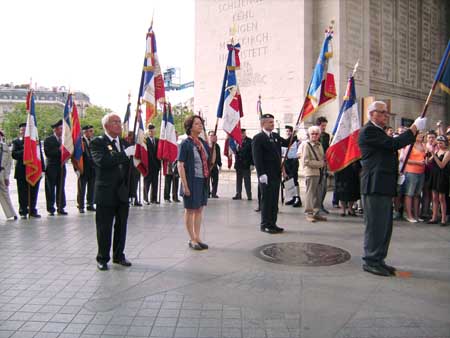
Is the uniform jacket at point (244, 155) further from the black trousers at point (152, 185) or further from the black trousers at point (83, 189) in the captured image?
the black trousers at point (83, 189)

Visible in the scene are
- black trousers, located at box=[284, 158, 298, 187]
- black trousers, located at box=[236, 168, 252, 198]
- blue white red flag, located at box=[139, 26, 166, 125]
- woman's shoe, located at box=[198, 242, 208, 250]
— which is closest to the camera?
woman's shoe, located at box=[198, 242, 208, 250]

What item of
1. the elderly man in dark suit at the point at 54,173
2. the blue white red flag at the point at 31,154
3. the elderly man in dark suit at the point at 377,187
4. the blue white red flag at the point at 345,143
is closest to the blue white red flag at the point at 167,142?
the elderly man in dark suit at the point at 54,173

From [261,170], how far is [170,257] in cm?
255

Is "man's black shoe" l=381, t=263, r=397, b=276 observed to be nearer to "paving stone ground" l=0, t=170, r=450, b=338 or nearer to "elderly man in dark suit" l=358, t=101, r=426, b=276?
"elderly man in dark suit" l=358, t=101, r=426, b=276

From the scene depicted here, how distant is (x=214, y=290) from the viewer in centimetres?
442

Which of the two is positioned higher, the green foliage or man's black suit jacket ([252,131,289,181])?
the green foliage

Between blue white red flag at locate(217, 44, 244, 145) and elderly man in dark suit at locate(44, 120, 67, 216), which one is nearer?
blue white red flag at locate(217, 44, 244, 145)

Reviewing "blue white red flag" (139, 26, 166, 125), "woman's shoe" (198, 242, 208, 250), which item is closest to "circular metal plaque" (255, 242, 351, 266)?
"woman's shoe" (198, 242, 208, 250)

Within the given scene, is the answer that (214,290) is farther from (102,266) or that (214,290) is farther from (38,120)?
(38,120)

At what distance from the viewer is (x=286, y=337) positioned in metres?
3.34

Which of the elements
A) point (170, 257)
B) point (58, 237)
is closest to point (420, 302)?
point (170, 257)

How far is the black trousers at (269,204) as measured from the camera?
294 inches

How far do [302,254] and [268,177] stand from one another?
205 cm

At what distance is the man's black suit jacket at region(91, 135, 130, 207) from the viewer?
17.0 ft
